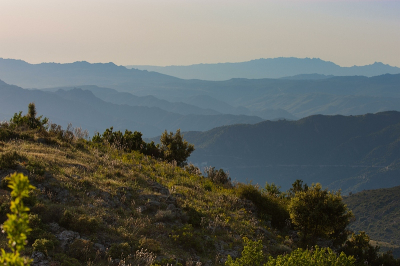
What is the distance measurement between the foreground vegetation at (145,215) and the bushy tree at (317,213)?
0.05m

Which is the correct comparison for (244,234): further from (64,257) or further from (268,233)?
(64,257)

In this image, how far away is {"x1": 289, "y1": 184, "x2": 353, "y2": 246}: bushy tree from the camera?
49.6ft

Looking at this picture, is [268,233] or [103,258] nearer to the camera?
[103,258]

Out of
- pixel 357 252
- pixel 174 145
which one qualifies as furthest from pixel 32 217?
pixel 174 145

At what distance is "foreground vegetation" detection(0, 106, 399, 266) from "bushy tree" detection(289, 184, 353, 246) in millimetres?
49

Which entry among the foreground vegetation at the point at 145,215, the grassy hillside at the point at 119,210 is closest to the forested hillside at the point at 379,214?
the foreground vegetation at the point at 145,215

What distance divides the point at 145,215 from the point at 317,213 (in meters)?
8.62

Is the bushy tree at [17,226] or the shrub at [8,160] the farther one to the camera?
the shrub at [8,160]

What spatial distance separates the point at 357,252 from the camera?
15633mm

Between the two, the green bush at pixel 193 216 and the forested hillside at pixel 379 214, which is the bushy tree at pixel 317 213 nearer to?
the green bush at pixel 193 216

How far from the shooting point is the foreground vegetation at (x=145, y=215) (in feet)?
28.0

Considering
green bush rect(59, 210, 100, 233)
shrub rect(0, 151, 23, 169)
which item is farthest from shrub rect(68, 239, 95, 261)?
shrub rect(0, 151, 23, 169)

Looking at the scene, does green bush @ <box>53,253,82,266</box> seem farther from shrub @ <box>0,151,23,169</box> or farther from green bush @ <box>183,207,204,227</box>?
shrub @ <box>0,151,23,169</box>

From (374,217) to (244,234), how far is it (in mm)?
145728
